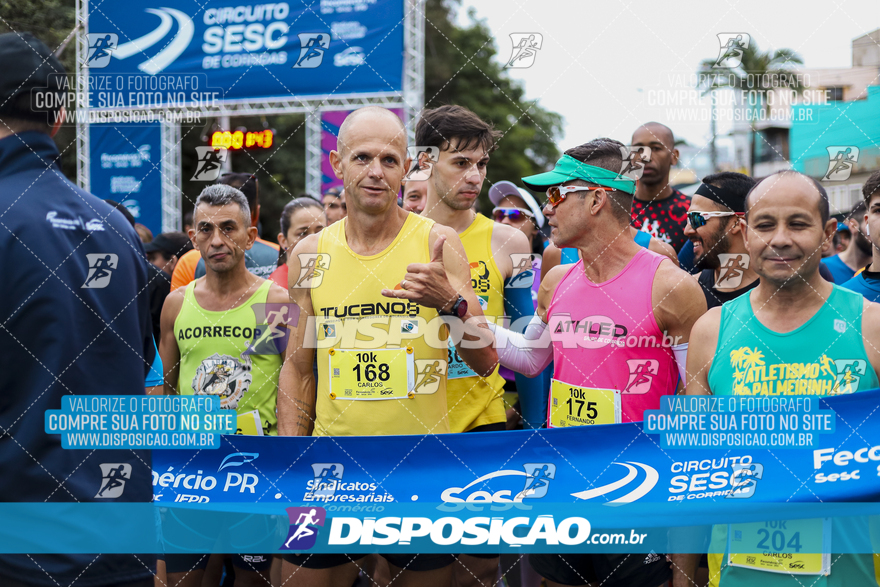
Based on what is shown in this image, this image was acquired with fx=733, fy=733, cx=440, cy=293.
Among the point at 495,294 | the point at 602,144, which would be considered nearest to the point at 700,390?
the point at 602,144

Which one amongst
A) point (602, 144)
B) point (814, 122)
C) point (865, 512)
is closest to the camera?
point (865, 512)

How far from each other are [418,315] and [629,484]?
1.01m

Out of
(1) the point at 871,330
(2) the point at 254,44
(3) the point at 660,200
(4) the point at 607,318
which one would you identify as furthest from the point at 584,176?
(2) the point at 254,44

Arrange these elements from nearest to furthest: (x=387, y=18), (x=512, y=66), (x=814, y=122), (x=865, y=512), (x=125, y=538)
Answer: (x=125, y=538) → (x=865, y=512) → (x=512, y=66) → (x=814, y=122) → (x=387, y=18)

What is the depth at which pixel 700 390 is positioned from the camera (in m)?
2.62

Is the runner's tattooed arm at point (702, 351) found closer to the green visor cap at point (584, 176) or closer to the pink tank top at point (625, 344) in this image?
the pink tank top at point (625, 344)

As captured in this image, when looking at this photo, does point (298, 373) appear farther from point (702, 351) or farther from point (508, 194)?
point (508, 194)

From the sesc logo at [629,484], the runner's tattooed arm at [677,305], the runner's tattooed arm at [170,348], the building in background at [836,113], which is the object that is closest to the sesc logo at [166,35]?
the runner's tattooed arm at [170,348]

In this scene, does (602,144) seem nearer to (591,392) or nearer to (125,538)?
(591,392)

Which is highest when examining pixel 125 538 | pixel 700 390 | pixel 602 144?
pixel 602 144

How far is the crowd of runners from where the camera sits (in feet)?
6.21

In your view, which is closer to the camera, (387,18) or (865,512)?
(865,512)

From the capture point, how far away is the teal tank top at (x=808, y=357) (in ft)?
7.98

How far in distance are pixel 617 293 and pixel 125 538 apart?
190 cm
